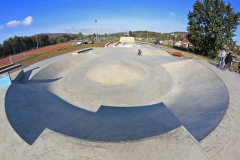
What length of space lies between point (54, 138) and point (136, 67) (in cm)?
1201

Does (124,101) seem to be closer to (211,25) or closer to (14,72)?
(14,72)

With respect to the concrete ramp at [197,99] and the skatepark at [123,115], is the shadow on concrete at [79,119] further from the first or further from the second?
the concrete ramp at [197,99]

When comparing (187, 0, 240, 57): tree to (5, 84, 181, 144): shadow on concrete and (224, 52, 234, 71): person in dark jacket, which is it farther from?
(5, 84, 181, 144): shadow on concrete

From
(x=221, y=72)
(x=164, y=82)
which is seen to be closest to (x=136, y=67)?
(x=164, y=82)

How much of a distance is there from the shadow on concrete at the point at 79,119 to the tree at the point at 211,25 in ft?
89.2

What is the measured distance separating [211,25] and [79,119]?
31689 mm

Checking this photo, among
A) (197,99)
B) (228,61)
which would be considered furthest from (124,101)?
(228,61)

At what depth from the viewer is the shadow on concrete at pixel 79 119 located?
6145 millimetres

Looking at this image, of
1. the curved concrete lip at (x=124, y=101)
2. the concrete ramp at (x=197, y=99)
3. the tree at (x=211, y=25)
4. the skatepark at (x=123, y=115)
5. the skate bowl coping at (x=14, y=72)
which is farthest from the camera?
the tree at (x=211, y=25)

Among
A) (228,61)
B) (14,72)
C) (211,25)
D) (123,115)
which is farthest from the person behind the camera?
(211,25)

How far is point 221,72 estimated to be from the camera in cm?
1409

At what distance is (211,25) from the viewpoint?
31031 mm

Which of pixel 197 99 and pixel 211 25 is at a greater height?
pixel 211 25

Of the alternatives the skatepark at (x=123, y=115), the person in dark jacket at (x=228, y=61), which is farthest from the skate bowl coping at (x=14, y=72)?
the person in dark jacket at (x=228, y=61)
